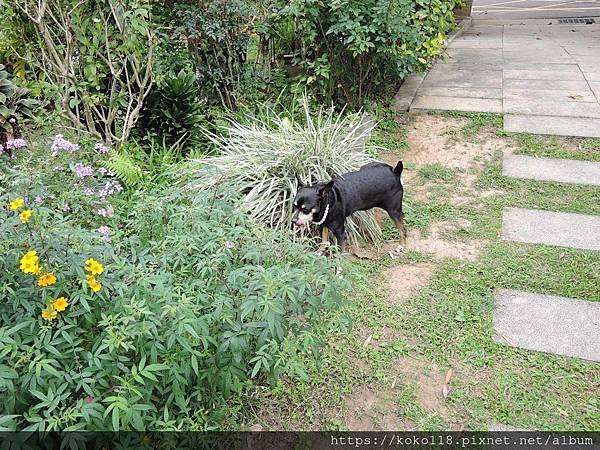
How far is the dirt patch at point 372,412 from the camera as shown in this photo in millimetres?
1990

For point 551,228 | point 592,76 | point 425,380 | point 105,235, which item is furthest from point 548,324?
point 592,76

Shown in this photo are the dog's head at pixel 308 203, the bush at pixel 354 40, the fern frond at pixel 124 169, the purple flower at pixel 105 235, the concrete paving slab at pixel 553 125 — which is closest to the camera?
the purple flower at pixel 105 235

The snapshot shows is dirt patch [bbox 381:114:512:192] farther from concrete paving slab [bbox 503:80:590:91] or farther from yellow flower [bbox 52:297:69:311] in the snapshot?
yellow flower [bbox 52:297:69:311]

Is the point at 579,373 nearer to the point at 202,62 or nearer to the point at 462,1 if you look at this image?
the point at 202,62

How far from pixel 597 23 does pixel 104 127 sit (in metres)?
9.31

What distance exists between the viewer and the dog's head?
2.67 m

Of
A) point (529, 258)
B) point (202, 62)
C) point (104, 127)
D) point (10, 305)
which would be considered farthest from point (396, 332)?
point (202, 62)

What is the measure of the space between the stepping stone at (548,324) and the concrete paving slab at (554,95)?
10.4 feet

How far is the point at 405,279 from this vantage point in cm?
288

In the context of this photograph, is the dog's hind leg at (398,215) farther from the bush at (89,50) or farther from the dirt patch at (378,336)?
the bush at (89,50)

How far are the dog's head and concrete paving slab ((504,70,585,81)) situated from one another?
164 inches

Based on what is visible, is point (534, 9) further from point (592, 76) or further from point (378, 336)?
point (378, 336)

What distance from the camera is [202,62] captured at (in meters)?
4.38

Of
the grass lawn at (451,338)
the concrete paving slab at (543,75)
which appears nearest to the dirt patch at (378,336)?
the grass lawn at (451,338)
